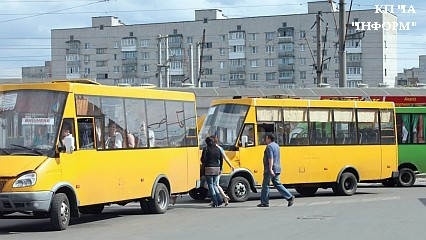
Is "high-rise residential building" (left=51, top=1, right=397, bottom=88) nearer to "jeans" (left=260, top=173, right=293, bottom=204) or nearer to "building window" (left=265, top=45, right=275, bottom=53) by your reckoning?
"building window" (left=265, top=45, right=275, bottom=53)

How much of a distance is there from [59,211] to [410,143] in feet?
54.9

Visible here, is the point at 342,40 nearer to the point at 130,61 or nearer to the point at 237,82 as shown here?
the point at 237,82

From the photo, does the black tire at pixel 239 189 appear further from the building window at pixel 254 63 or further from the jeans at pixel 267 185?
the building window at pixel 254 63

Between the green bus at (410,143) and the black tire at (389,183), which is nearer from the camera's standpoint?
the green bus at (410,143)

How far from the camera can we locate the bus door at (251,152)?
64.6ft

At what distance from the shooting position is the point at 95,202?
14.0 m

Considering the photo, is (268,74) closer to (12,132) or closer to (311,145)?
(311,145)

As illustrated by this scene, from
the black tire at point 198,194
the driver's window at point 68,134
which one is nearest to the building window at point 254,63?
the black tire at point 198,194

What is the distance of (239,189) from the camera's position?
19516mm

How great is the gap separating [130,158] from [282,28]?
82.8 meters

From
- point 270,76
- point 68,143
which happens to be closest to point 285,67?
point 270,76

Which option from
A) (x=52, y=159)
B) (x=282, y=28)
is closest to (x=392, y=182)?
(x=52, y=159)

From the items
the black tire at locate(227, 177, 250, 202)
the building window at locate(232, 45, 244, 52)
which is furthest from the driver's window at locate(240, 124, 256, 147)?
the building window at locate(232, 45, 244, 52)

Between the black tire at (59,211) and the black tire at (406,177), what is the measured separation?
15.8m
